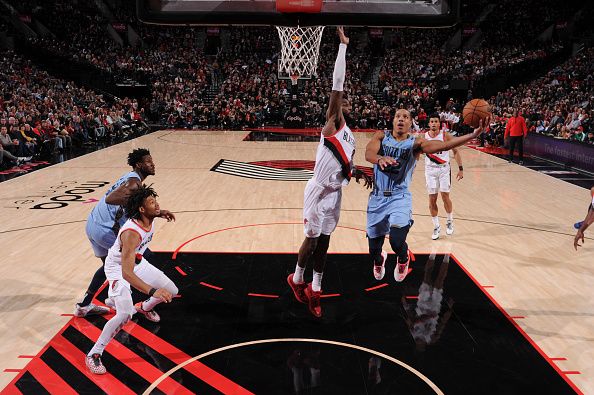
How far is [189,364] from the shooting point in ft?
13.1

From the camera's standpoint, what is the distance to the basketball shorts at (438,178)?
7.39 m

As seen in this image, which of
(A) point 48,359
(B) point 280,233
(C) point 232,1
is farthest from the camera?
(B) point 280,233

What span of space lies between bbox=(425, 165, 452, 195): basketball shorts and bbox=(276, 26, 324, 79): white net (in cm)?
347

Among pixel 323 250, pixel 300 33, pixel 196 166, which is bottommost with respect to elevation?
pixel 196 166

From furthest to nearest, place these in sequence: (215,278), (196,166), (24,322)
Result: (196,166), (215,278), (24,322)

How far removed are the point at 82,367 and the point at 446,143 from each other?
3.41 meters

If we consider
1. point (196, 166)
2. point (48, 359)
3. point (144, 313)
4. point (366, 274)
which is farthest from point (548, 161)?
point (48, 359)

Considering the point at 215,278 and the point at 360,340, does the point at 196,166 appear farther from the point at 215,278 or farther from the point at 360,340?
the point at 360,340

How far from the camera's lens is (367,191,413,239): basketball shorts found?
507cm

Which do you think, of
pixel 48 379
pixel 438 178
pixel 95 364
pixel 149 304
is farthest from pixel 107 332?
pixel 438 178

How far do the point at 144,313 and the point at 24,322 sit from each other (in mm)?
1040

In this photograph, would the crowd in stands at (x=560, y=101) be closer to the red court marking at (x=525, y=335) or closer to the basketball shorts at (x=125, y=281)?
the red court marking at (x=525, y=335)

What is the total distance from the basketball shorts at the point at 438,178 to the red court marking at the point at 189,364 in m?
4.50

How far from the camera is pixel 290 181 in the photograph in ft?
37.6
